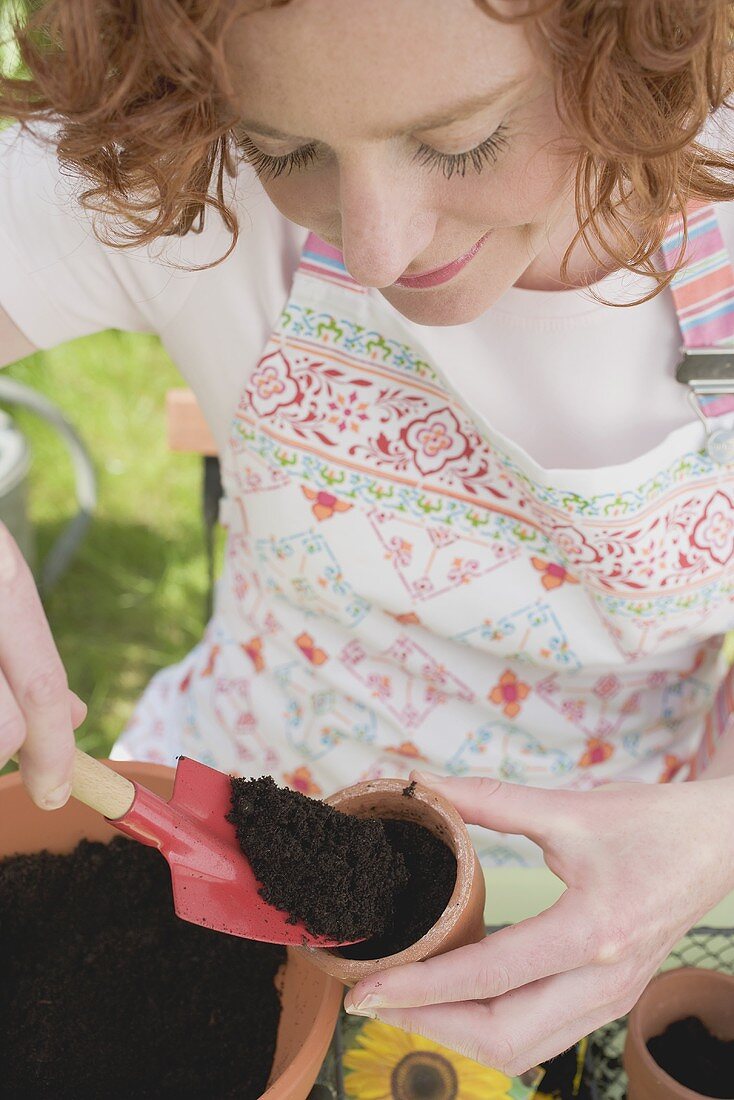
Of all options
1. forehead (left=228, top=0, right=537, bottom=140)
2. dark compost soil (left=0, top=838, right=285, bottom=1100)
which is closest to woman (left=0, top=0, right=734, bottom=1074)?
forehead (left=228, top=0, right=537, bottom=140)

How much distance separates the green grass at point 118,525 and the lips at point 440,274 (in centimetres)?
156

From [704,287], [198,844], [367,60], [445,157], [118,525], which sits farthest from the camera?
[118,525]

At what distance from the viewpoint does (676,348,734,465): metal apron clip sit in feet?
3.35

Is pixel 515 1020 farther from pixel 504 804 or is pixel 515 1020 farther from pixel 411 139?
pixel 411 139

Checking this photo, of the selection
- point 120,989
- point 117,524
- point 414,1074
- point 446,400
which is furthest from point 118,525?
point 414,1074

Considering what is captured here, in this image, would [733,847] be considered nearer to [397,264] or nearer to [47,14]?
[397,264]

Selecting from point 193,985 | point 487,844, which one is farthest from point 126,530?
point 193,985

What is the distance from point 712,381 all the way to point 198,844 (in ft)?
2.14

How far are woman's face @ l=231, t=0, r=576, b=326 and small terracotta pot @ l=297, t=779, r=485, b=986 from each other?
40cm

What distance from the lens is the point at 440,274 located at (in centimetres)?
83

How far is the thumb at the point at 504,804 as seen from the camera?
2.72 ft

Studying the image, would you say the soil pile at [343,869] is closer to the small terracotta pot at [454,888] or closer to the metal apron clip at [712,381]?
the small terracotta pot at [454,888]

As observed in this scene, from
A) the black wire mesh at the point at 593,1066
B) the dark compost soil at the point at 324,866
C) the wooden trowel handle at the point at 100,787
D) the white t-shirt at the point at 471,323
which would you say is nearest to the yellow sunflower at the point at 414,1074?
the black wire mesh at the point at 593,1066

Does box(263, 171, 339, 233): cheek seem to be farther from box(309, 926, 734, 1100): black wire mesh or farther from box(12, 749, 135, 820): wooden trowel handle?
box(309, 926, 734, 1100): black wire mesh
